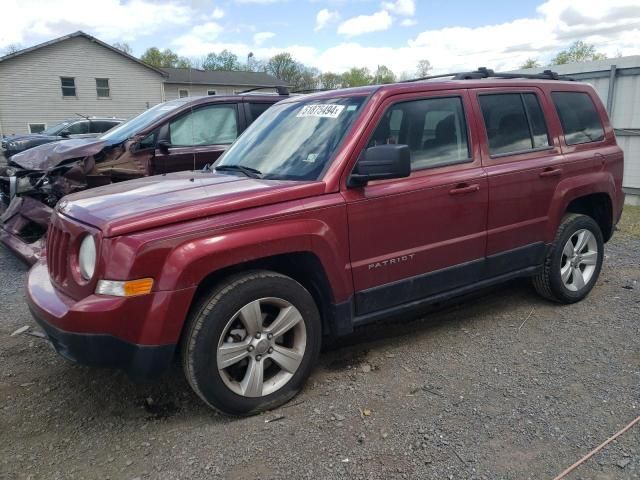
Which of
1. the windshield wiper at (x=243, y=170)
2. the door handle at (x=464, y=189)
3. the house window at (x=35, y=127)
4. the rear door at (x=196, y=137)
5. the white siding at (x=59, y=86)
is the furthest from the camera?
the house window at (x=35, y=127)

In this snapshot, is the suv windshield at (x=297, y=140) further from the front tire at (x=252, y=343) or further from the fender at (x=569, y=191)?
the fender at (x=569, y=191)

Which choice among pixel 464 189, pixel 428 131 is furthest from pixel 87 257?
pixel 464 189

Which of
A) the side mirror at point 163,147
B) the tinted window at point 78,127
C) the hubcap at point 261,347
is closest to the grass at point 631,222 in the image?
the hubcap at point 261,347

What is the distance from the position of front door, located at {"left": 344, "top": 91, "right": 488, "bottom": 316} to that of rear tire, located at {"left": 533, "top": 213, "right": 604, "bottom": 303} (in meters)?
0.92

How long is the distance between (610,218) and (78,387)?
462 cm

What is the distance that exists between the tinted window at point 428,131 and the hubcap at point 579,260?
1521mm

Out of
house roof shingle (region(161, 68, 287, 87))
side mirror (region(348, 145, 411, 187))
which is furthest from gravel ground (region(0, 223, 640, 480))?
house roof shingle (region(161, 68, 287, 87))

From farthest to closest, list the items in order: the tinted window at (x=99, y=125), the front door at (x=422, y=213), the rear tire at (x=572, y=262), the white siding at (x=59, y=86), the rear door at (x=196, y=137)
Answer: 1. the white siding at (x=59, y=86)
2. the tinted window at (x=99, y=125)
3. the rear door at (x=196, y=137)
4. the rear tire at (x=572, y=262)
5. the front door at (x=422, y=213)

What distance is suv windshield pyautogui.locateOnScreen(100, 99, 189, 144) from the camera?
22.0 ft

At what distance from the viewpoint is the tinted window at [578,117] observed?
4492mm

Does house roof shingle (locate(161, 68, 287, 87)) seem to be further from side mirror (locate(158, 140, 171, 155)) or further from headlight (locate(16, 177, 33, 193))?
headlight (locate(16, 177, 33, 193))

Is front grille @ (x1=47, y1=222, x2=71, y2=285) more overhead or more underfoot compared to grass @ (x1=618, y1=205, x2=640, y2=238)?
more overhead

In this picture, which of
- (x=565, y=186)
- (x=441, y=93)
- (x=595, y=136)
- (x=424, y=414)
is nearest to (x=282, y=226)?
(x=424, y=414)

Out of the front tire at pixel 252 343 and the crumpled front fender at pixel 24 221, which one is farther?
the crumpled front fender at pixel 24 221
